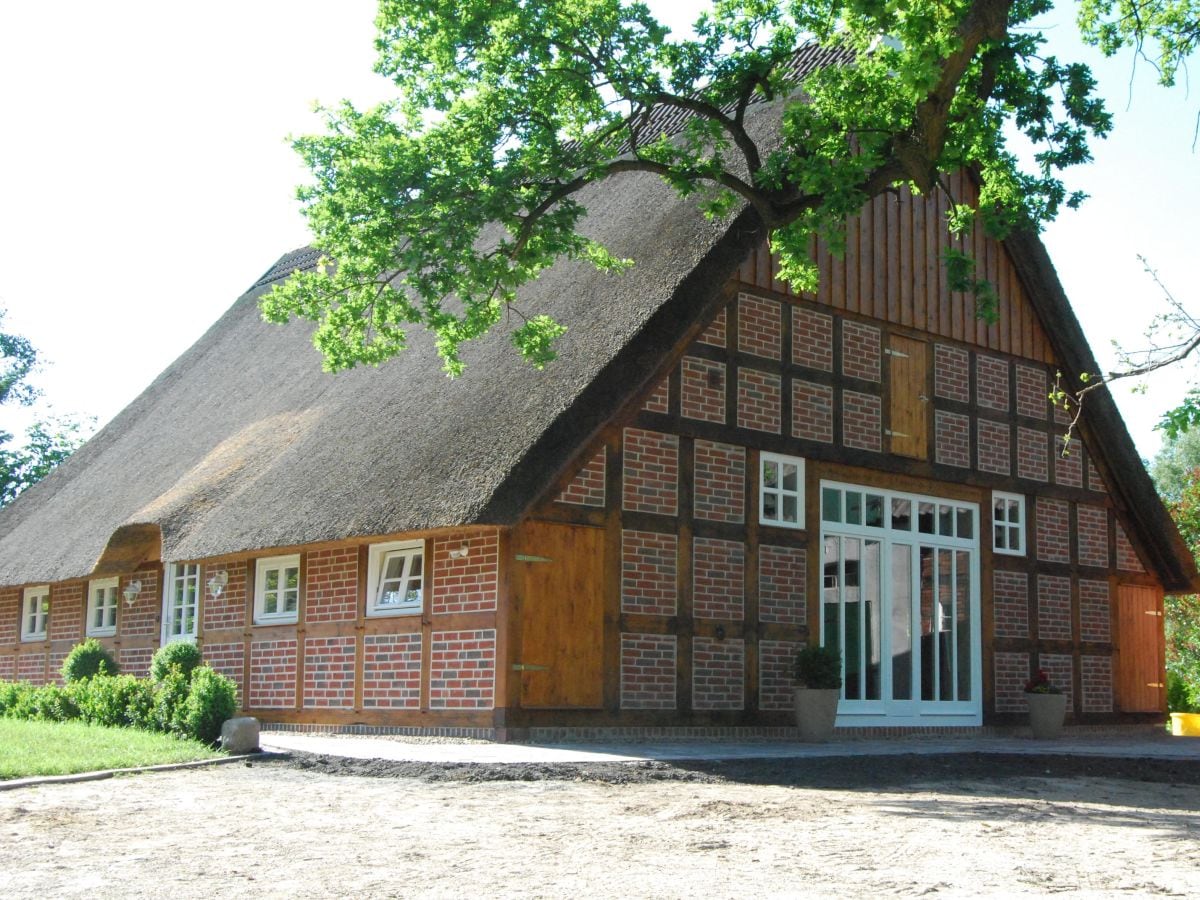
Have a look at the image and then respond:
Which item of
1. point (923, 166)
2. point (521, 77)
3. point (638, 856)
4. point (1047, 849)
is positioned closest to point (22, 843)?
point (638, 856)

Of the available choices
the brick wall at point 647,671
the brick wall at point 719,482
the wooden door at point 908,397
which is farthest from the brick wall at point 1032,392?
the brick wall at point 647,671

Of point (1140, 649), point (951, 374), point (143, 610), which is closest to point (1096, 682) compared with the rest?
point (1140, 649)

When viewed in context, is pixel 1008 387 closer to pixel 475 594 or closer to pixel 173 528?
pixel 475 594

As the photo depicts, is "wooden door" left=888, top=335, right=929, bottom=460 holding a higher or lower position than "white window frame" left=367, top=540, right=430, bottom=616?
higher

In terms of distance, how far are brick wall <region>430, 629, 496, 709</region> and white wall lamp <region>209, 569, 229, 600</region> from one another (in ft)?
12.3

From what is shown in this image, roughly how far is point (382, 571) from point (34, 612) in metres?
8.73

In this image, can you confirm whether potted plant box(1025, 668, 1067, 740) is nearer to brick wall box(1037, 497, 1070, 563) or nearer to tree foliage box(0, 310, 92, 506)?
brick wall box(1037, 497, 1070, 563)

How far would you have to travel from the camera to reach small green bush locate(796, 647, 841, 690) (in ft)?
45.9

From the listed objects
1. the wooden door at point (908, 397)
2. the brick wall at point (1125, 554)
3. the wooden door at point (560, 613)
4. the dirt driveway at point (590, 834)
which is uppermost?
the wooden door at point (908, 397)

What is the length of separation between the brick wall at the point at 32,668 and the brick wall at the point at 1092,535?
13.5m

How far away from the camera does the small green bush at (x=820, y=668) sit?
13984mm

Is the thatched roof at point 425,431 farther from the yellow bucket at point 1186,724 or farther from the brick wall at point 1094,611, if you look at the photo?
the yellow bucket at point 1186,724

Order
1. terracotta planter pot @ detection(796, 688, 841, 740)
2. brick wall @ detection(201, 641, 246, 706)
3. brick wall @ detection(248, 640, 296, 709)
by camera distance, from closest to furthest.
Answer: terracotta planter pot @ detection(796, 688, 841, 740)
brick wall @ detection(248, 640, 296, 709)
brick wall @ detection(201, 641, 246, 706)

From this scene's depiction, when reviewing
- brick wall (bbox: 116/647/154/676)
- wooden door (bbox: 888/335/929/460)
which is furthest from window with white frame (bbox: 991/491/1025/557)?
brick wall (bbox: 116/647/154/676)
